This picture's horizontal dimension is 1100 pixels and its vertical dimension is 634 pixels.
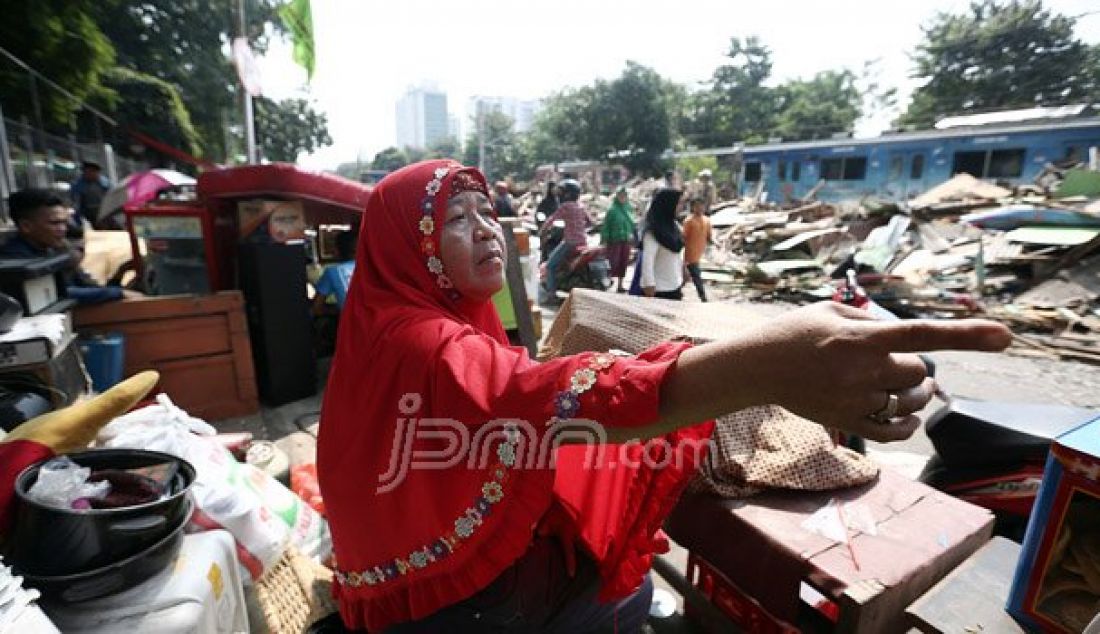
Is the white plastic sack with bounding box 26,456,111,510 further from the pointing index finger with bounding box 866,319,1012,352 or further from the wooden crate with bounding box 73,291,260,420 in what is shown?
the wooden crate with bounding box 73,291,260,420

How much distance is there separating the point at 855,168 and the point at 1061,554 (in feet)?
84.3

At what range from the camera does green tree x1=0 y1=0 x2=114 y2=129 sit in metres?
7.94

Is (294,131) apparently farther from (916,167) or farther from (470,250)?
(470,250)

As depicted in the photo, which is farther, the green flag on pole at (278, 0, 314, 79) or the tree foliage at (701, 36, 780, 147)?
the tree foliage at (701, 36, 780, 147)

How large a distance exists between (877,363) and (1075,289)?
32.0ft

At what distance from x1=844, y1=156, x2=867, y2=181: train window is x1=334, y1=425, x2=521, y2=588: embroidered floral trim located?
2618 centimetres

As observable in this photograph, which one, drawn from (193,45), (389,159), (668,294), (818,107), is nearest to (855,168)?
(818,107)

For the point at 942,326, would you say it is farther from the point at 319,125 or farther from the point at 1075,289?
the point at 319,125

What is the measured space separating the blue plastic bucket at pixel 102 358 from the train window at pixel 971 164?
25.0 meters

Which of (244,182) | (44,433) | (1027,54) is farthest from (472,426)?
(1027,54)

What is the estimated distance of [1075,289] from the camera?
7.70 meters

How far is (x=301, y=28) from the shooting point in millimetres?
7840

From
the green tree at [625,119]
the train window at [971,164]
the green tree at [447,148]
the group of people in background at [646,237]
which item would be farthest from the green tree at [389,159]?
the group of people in background at [646,237]

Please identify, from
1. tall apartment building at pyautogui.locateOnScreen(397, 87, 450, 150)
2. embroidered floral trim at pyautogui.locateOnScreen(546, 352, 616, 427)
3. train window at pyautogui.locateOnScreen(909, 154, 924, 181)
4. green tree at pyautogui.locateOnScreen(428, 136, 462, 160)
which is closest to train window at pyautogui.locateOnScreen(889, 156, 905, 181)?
train window at pyautogui.locateOnScreen(909, 154, 924, 181)
